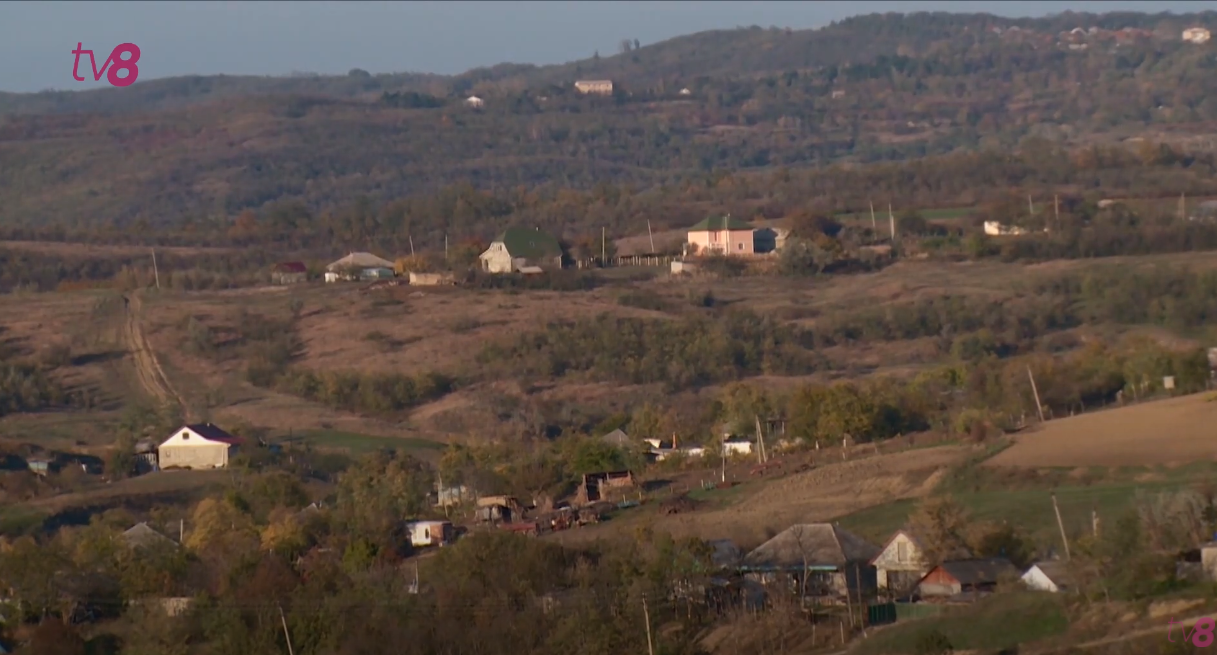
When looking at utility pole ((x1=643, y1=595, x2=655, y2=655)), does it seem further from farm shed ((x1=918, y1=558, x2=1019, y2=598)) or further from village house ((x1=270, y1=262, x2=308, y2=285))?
village house ((x1=270, y1=262, x2=308, y2=285))

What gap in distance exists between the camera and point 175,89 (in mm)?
189250

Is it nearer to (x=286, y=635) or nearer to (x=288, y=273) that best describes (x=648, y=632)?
(x=286, y=635)

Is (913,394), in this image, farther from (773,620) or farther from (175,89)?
(175,89)

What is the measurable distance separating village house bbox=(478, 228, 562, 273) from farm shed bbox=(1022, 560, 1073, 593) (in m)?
41.2

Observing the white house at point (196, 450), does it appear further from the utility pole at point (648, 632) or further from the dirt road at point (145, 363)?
the utility pole at point (648, 632)

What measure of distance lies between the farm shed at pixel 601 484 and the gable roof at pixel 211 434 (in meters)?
8.49

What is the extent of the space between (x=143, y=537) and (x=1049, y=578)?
14089mm

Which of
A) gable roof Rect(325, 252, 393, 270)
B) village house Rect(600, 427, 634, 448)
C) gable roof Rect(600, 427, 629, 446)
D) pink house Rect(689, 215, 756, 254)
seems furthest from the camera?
pink house Rect(689, 215, 756, 254)

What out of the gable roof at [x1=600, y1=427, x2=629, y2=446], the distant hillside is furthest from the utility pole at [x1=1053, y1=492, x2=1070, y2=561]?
the distant hillside

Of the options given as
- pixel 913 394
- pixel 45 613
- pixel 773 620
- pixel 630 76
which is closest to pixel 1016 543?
pixel 773 620

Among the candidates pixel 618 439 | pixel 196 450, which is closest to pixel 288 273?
pixel 196 450

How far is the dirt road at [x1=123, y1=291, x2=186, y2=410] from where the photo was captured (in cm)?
5447

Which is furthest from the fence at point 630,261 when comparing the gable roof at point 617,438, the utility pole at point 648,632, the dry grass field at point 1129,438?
the utility pole at point 648,632

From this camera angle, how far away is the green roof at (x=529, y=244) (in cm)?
7125
